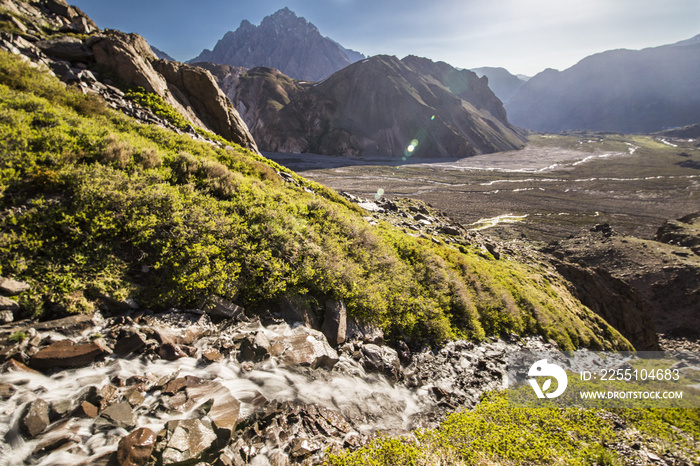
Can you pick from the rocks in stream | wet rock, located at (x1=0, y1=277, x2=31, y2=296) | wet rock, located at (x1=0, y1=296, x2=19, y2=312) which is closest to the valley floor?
the rocks in stream

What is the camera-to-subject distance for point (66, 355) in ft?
14.3

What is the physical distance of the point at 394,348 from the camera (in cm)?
820

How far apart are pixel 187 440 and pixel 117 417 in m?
1.03

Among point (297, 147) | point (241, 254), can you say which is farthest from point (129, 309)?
point (297, 147)

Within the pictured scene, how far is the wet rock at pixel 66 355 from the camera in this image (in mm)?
4184

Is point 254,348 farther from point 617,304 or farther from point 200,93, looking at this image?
point 617,304

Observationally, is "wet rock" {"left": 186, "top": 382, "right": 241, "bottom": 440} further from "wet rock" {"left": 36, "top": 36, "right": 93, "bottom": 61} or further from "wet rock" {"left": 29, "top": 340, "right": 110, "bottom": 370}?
"wet rock" {"left": 36, "top": 36, "right": 93, "bottom": 61}

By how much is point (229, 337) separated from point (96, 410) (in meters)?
2.23

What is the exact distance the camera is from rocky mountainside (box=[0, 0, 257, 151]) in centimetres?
1462

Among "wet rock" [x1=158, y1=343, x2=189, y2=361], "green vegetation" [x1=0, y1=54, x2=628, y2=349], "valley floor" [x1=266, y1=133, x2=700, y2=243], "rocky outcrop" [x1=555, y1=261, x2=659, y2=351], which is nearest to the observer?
"wet rock" [x1=158, y1=343, x2=189, y2=361]

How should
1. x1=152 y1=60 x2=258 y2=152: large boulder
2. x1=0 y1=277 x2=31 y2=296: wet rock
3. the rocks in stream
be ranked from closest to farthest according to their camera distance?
1. the rocks in stream
2. x1=0 y1=277 x2=31 y2=296: wet rock
3. x1=152 y1=60 x2=258 y2=152: large boulder

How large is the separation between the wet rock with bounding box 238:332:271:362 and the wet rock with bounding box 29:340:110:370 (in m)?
2.19

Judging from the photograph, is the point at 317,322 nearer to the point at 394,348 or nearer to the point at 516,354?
the point at 394,348

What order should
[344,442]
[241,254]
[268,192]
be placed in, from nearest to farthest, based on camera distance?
[344,442], [241,254], [268,192]
